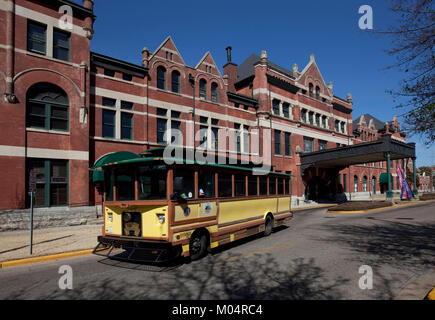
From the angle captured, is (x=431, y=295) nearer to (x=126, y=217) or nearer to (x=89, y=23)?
(x=126, y=217)

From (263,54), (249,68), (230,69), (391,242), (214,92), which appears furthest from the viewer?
(249,68)

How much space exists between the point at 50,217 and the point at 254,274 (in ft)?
41.2

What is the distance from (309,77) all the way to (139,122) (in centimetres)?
2464

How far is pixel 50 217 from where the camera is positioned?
1461 cm

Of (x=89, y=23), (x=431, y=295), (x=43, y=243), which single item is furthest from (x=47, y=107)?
(x=431, y=295)

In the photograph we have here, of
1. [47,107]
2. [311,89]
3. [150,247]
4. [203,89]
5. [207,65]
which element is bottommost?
[150,247]

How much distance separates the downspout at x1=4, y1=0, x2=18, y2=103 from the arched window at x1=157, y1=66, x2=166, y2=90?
9.24 m

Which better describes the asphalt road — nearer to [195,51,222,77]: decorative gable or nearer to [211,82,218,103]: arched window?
[211,82,218,103]: arched window

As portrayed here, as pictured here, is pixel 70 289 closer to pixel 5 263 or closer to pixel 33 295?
pixel 33 295

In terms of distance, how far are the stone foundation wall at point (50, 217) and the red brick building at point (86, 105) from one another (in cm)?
43

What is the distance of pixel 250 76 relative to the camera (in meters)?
30.5

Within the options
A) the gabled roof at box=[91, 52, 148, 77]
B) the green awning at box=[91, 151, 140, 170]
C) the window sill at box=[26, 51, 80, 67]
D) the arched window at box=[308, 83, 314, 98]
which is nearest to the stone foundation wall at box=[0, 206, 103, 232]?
the green awning at box=[91, 151, 140, 170]

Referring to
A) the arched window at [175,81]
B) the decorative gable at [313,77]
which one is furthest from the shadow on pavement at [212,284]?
the decorative gable at [313,77]
